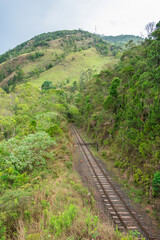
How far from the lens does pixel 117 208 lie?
30.6 ft

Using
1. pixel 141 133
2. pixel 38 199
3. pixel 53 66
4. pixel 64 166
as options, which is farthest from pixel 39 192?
pixel 53 66

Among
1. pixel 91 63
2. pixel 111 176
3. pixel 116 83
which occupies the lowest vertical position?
pixel 111 176

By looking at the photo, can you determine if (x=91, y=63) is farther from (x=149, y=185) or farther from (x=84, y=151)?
(x=149, y=185)

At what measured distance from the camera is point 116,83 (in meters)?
21.6

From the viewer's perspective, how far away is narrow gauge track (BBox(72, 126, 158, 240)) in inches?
302

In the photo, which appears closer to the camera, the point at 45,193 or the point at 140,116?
the point at 45,193

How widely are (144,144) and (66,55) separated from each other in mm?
134650

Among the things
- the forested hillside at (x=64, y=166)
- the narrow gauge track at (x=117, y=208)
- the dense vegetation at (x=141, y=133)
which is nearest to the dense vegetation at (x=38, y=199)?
the forested hillside at (x=64, y=166)

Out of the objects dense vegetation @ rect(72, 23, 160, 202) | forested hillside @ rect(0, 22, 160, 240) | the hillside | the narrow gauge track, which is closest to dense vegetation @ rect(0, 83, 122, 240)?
forested hillside @ rect(0, 22, 160, 240)

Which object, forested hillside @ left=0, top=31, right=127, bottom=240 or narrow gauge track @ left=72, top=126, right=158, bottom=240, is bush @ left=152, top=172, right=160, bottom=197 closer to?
narrow gauge track @ left=72, top=126, right=158, bottom=240

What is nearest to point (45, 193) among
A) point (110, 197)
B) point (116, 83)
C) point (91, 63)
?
point (110, 197)

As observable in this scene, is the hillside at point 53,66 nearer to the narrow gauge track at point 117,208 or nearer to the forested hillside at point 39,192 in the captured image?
the forested hillside at point 39,192

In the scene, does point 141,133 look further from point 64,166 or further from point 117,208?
point 64,166

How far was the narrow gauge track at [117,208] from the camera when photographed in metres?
7.68
